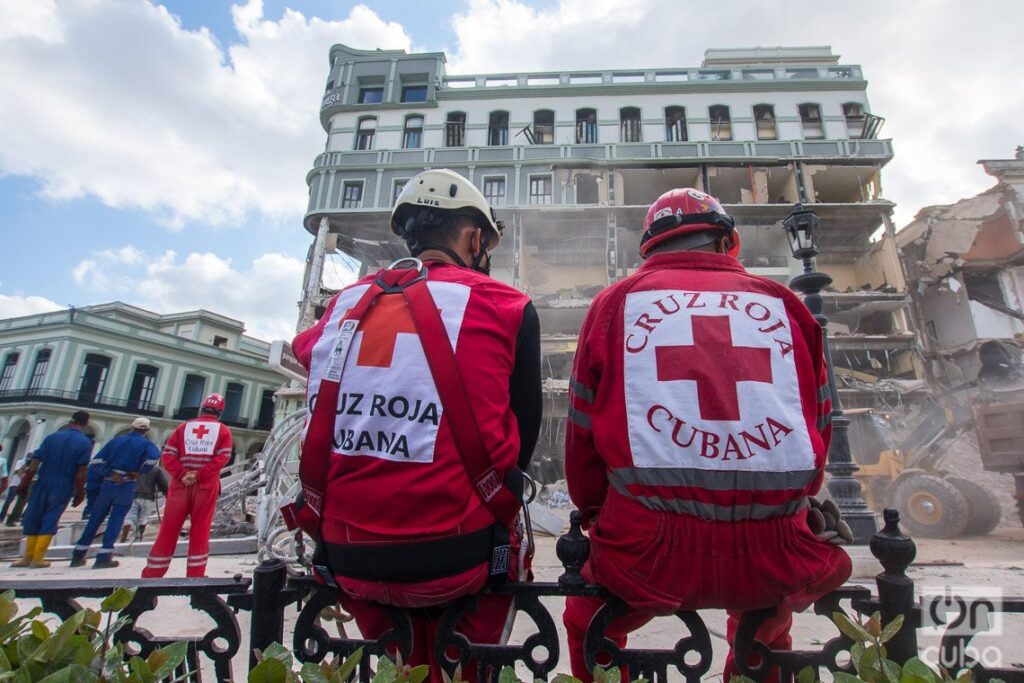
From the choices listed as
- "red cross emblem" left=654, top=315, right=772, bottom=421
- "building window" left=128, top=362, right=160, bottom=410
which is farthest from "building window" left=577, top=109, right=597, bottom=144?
"building window" left=128, top=362, right=160, bottom=410

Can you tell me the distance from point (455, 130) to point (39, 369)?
88.3 ft

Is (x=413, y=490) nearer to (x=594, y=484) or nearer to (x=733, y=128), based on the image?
(x=594, y=484)

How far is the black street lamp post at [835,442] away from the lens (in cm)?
514

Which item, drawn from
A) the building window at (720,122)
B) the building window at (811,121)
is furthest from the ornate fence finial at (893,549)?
the building window at (811,121)

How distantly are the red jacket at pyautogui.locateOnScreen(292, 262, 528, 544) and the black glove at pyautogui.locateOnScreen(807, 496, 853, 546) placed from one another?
93 centimetres

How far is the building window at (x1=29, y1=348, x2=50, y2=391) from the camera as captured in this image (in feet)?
82.8

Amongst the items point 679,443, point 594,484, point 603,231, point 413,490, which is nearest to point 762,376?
point 679,443

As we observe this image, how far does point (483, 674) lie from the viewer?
1.21m

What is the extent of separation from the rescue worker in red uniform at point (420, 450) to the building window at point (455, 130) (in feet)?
79.9

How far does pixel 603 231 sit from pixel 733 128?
28.4 ft

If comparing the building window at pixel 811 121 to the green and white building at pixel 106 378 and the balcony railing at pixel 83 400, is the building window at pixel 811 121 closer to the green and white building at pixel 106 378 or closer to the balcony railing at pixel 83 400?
the green and white building at pixel 106 378

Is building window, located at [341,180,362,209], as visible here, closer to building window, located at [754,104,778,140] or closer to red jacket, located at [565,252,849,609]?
building window, located at [754,104,778,140]

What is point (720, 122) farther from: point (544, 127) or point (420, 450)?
point (420, 450)

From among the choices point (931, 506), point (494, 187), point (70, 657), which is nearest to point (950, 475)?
point (931, 506)
